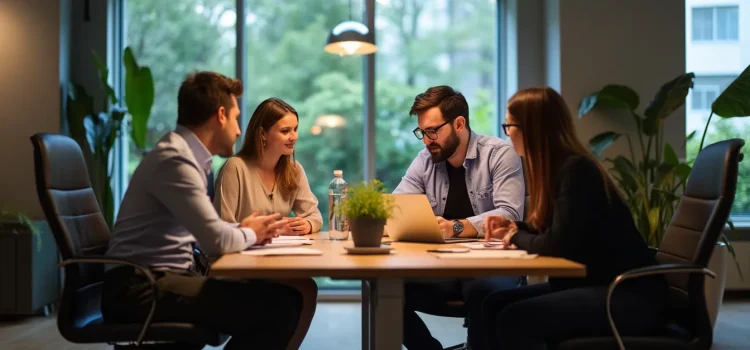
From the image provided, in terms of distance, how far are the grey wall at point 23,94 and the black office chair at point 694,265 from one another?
4239 mm

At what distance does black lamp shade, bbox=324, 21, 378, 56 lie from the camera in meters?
4.55

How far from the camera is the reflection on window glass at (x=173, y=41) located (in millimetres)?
5645

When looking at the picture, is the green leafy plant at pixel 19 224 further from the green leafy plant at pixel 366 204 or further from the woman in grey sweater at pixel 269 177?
the green leafy plant at pixel 366 204

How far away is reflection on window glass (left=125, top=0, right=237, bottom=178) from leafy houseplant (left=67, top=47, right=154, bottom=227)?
0.45 m

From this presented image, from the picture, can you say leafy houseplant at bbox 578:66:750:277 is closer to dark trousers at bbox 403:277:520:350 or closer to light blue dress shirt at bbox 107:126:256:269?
dark trousers at bbox 403:277:520:350

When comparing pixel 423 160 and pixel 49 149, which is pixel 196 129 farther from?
pixel 423 160

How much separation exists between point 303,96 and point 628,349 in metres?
4.01

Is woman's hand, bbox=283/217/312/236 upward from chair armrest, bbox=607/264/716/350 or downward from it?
upward

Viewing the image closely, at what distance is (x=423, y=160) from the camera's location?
348 cm

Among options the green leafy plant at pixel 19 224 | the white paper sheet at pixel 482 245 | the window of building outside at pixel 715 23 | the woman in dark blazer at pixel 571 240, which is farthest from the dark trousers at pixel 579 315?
the window of building outside at pixel 715 23

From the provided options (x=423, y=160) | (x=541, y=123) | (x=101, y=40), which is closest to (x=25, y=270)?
(x=101, y=40)

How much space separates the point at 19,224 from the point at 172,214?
2.90 meters

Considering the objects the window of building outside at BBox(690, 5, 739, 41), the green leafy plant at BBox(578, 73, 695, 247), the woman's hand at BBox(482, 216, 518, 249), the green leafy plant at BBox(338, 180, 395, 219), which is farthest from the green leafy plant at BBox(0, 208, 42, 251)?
the window of building outside at BBox(690, 5, 739, 41)

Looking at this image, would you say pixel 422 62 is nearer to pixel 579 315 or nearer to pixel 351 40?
pixel 351 40
